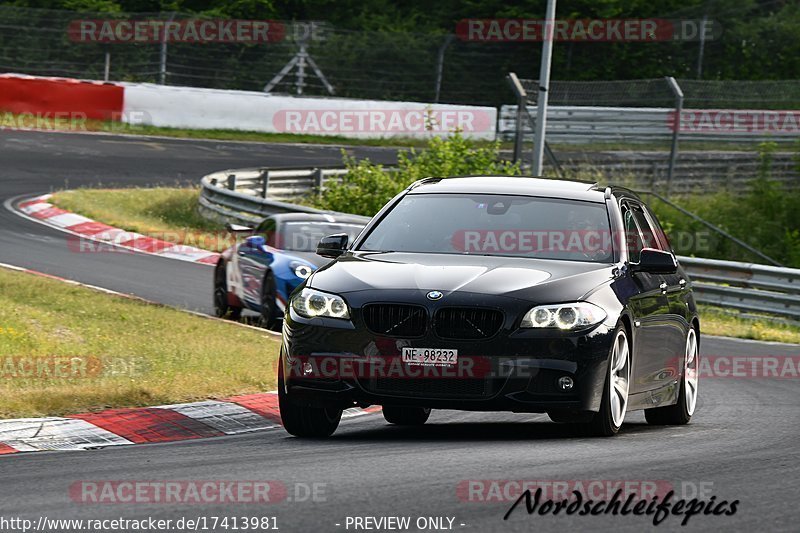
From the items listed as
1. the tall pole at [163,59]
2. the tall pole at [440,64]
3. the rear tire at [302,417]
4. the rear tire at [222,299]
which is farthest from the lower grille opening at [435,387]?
the tall pole at [440,64]

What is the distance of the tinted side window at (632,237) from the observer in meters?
9.05

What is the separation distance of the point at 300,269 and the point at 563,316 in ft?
25.3

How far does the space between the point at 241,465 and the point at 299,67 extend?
114 ft

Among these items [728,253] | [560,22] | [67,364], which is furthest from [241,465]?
[560,22]

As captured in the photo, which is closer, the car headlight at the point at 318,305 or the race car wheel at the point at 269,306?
the car headlight at the point at 318,305

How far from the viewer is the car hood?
779 centimetres

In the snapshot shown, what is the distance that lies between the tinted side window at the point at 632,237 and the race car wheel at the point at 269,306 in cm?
642

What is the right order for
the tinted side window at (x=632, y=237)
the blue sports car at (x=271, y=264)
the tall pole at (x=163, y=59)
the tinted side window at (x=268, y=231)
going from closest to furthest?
the tinted side window at (x=632, y=237) < the blue sports car at (x=271, y=264) < the tinted side window at (x=268, y=231) < the tall pole at (x=163, y=59)

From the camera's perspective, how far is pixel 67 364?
10.7m

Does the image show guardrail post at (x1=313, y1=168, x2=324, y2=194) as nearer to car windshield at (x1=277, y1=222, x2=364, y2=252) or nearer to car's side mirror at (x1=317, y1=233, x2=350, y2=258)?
car windshield at (x1=277, y1=222, x2=364, y2=252)

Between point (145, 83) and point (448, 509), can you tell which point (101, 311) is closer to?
point (448, 509)

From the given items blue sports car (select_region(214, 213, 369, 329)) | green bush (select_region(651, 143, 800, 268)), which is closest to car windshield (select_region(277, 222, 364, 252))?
blue sports car (select_region(214, 213, 369, 329))
